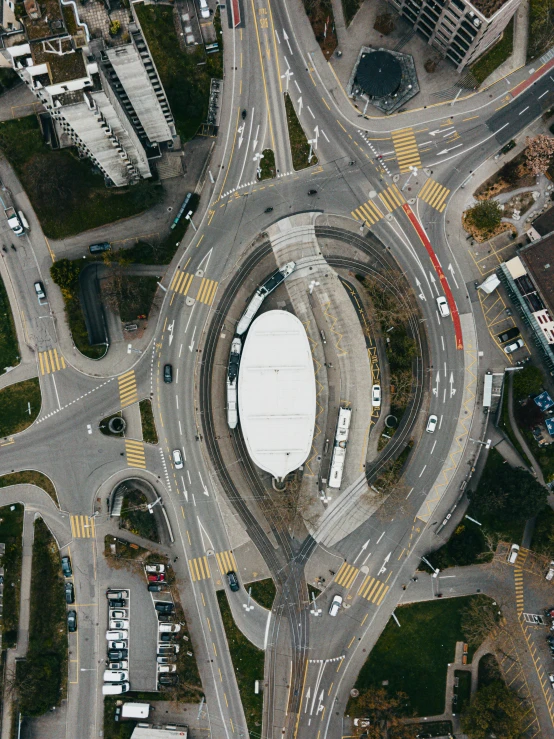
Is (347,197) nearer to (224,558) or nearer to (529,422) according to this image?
(529,422)

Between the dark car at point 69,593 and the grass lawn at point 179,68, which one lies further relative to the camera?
the dark car at point 69,593

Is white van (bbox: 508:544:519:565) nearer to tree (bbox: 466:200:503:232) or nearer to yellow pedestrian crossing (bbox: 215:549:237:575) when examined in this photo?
yellow pedestrian crossing (bbox: 215:549:237:575)

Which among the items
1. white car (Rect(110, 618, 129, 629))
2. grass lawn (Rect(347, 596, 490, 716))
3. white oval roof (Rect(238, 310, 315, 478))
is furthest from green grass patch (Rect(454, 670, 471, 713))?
white car (Rect(110, 618, 129, 629))

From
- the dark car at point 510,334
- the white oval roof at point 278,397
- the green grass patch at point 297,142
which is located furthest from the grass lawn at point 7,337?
the dark car at point 510,334

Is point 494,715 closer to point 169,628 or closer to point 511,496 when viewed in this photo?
point 511,496

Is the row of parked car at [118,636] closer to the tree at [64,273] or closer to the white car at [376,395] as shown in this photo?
the tree at [64,273]

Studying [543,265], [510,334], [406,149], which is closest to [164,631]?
[510,334]

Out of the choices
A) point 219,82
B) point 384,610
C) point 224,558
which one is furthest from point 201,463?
point 219,82
